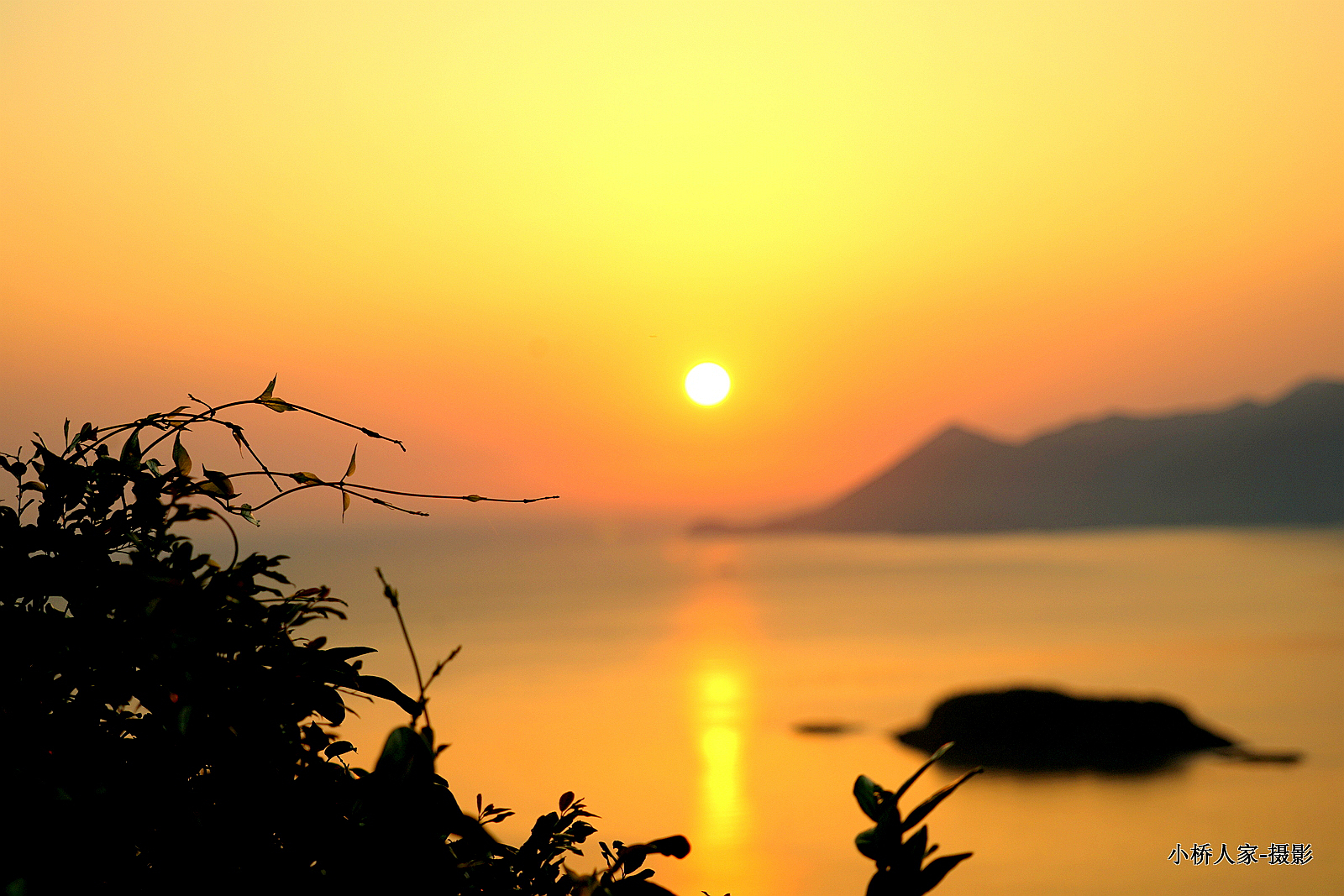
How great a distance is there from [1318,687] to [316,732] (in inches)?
4301

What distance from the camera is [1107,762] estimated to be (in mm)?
54562

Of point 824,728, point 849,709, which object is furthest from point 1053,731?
point 849,709

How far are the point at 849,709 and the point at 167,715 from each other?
272 feet

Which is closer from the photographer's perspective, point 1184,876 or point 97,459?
point 97,459

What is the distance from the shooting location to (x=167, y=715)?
5.05 feet

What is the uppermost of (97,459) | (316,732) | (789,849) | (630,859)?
(97,459)

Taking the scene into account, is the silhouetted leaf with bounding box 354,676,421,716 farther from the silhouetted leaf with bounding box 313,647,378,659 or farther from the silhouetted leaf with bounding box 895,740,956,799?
the silhouetted leaf with bounding box 895,740,956,799

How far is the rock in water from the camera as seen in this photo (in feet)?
169

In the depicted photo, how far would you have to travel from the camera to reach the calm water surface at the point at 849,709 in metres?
54.8

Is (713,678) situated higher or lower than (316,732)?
lower

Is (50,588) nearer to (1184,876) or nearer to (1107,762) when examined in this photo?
(1107,762)

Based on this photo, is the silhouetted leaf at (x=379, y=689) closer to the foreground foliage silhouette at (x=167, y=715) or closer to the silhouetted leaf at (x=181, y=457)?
the foreground foliage silhouette at (x=167, y=715)

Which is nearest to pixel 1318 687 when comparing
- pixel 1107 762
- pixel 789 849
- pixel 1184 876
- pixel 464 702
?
pixel 1184 876

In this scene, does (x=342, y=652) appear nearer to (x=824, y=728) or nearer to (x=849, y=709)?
(x=824, y=728)
